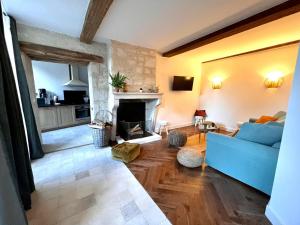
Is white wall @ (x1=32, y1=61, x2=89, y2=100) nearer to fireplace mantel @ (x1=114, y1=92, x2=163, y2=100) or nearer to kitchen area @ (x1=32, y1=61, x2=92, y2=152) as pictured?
kitchen area @ (x1=32, y1=61, x2=92, y2=152)

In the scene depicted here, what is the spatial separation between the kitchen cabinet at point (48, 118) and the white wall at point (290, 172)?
538 centimetres

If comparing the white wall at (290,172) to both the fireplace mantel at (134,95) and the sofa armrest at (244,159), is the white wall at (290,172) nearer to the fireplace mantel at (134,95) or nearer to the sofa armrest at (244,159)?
the sofa armrest at (244,159)

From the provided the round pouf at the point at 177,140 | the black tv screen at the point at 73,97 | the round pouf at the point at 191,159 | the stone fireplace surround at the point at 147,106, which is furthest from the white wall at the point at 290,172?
the black tv screen at the point at 73,97

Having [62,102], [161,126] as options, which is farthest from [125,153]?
[62,102]

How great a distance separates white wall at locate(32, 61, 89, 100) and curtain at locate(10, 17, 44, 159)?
265 cm

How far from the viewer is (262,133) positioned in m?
1.81

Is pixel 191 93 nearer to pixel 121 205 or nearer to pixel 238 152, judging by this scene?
pixel 238 152

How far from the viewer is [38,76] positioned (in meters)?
4.55

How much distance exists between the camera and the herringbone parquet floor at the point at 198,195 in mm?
1514

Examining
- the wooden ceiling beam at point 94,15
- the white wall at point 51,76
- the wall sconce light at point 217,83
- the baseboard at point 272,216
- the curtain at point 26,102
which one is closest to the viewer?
the baseboard at point 272,216

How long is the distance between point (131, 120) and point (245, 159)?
284 centimetres

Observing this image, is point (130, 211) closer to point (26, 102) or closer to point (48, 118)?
point (26, 102)

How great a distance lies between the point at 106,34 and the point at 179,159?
2.91 metres

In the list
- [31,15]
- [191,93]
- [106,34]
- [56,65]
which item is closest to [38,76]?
[56,65]
